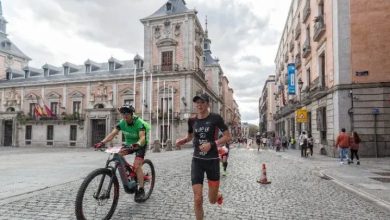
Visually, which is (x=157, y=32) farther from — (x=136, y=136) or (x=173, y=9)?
(x=136, y=136)

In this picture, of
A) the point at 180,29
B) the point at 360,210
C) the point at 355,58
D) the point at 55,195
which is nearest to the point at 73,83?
the point at 180,29

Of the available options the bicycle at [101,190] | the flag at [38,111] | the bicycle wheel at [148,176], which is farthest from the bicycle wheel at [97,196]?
the flag at [38,111]

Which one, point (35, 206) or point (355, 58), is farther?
point (355, 58)

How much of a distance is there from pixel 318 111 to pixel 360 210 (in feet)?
55.8

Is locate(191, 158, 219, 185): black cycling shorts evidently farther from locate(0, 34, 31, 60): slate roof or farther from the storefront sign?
locate(0, 34, 31, 60): slate roof

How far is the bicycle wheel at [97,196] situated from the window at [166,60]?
33497 mm

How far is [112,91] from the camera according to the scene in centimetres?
4041

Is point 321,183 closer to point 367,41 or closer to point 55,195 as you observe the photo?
point 55,195

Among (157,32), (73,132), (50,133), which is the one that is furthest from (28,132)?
(157,32)

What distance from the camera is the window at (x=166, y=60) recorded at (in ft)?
124

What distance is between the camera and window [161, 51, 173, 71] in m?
37.9

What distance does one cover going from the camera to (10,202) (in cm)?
583

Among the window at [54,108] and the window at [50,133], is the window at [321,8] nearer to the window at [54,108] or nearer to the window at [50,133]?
the window at [50,133]

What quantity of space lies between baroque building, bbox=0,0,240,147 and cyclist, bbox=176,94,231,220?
28275 millimetres
